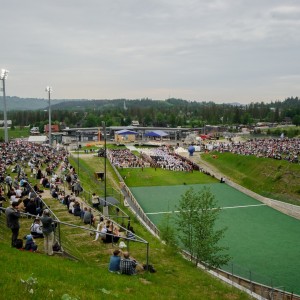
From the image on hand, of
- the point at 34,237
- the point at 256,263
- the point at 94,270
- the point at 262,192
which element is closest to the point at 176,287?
the point at 94,270

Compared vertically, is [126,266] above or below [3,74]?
below

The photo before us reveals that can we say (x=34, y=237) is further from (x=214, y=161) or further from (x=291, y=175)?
(x=214, y=161)

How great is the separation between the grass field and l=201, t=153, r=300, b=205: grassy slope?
2883 millimetres

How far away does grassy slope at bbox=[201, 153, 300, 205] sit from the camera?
4356 centimetres

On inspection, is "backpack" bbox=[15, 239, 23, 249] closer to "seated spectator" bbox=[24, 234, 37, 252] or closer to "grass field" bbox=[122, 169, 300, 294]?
"seated spectator" bbox=[24, 234, 37, 252]

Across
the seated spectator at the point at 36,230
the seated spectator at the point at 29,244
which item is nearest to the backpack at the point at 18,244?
the seated spectator at the point at 29,244

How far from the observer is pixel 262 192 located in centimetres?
4572

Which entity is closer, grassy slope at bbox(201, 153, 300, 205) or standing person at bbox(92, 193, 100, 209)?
standing person at bbox(92, 193, 100, 209)

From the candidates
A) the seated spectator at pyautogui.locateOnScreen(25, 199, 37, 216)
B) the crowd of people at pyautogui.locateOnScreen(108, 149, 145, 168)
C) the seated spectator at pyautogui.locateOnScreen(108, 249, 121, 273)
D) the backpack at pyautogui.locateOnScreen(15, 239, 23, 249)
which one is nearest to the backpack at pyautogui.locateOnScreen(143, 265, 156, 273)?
the seated spectator at pyautogui.locateOnScreen(108, 249, 121, 273)

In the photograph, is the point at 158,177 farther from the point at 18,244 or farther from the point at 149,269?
the point at 18,244

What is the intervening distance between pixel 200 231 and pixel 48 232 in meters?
11.5

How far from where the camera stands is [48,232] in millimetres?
11461

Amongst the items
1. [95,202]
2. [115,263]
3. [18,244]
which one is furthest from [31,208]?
[95,202]

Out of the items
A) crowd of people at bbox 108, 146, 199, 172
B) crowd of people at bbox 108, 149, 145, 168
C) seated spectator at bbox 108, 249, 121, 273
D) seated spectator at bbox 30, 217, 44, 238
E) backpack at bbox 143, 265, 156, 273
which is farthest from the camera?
crowd of people at bbox 108, 149, 145, 168
